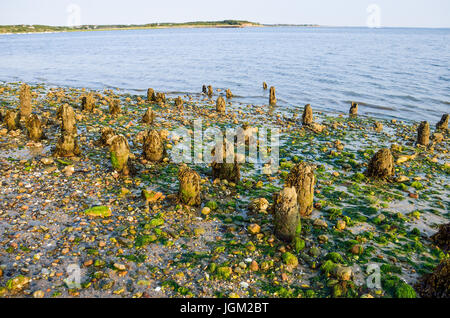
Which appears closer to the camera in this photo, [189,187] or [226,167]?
[189,187]

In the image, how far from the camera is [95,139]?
46.5 ft

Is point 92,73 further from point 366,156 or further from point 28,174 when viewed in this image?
point 366,156

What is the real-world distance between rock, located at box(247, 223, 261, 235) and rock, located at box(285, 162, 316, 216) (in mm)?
1578

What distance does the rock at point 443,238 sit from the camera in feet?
26.4

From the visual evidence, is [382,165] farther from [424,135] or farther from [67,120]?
[67,120]

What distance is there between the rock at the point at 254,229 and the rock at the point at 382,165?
6.10 m

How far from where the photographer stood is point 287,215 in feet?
25.5

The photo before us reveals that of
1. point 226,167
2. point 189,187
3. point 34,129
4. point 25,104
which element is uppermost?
point 25,104

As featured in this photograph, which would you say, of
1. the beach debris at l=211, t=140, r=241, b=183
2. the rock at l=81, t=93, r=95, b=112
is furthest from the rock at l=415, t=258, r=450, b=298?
the rock at l=81, t=93, r=95, b=112

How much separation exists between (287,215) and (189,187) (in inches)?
116

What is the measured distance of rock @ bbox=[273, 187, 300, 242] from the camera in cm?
776

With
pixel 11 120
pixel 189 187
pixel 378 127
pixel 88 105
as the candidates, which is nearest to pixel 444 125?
pixel 378 127
